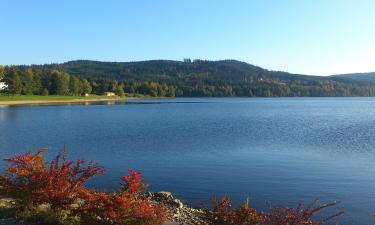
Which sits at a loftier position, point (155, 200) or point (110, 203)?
point (110, 203)

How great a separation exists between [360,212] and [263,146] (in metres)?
24.2

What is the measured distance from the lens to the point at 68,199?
42.5 ft

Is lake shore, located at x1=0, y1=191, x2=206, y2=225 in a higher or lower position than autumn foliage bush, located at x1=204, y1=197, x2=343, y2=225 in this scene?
lower

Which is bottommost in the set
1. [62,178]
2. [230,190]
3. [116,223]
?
[230,190]

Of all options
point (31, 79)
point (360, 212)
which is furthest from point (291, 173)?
point (31, 79)

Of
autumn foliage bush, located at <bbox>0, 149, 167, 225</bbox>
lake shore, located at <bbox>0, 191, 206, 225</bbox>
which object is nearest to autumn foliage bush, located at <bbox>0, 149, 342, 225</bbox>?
autumn foliage bush, located at <bbox>0, 149, 167, 225</bbox>

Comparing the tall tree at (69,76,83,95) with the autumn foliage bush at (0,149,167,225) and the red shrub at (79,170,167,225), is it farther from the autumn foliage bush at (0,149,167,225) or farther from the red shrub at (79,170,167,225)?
the red shrub at (79,170,167,225)

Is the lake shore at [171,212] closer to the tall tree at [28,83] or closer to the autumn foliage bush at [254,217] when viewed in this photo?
the autumn foliage bush at [254,217]

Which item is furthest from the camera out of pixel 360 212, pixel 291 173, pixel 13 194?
pixel 291 173

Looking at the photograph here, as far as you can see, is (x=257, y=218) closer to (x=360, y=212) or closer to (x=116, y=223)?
(x=116, y=223)

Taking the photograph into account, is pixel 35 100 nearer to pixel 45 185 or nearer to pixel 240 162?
pixel 240 162

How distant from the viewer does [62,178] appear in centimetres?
1338

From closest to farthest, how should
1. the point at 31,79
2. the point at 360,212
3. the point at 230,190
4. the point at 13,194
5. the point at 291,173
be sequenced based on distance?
the point at 13,194 < the point at 360,212 < the point at 230,190 < the point at 291,173 < the point at 31,79

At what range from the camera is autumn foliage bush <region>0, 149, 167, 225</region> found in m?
11.5
